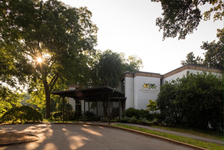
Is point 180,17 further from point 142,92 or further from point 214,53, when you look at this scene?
point 214,53

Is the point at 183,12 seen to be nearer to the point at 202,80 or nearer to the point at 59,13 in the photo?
the point at 202,80

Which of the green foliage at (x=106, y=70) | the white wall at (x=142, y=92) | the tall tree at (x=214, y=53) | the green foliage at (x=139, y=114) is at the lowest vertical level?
the green foliage at (x=139, y=114)

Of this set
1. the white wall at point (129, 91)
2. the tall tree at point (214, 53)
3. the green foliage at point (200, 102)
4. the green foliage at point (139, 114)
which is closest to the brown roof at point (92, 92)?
the green foliage at point (139, 114)

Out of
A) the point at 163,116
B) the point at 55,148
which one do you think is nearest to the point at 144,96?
the point at 163,116

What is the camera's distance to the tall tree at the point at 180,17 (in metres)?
8.09

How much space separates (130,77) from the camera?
25625mm

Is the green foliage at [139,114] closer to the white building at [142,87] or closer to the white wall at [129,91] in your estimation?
the white building at [142,87]

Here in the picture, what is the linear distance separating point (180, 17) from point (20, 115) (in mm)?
14641

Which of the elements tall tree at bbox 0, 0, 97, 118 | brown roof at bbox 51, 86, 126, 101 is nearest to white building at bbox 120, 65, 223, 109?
tall tree at bbox 0, 0, 97, 118

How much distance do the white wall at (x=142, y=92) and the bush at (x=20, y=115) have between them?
43.7ft

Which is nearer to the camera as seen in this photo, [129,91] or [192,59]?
[129,91]

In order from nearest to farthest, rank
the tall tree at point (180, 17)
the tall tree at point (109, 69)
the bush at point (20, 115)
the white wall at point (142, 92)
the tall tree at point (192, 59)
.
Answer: the tall tree at point (180, 17) < the bush at point (20, 115) < the white wall at point (142, 92) < the tall tree at point (109, 69) < the tall tree at point (192, 59)

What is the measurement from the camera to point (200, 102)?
1319 centimetres

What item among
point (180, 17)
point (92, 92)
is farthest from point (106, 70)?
point (180, 17)
